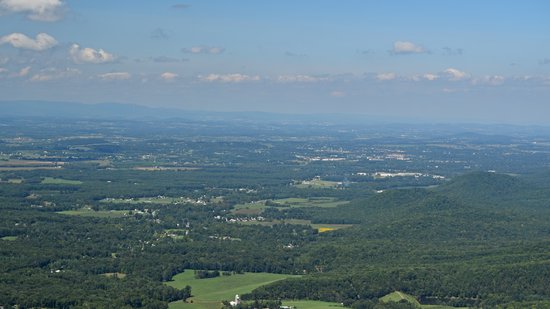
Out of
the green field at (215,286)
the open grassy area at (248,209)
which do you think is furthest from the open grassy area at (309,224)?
the green field at (215,286)

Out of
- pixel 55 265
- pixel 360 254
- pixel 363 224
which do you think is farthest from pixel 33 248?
pixel 363 224

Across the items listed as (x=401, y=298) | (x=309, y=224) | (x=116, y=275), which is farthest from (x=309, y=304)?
(x=309, y=224)

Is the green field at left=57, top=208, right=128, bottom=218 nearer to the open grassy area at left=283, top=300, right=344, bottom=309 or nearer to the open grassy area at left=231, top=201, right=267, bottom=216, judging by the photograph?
the open grassy area at left=231, top=201, right=267, bottom=216

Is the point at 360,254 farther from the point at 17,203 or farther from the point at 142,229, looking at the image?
the point at 17,203

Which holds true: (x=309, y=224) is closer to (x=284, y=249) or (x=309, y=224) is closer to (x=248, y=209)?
(x=248, y=209)

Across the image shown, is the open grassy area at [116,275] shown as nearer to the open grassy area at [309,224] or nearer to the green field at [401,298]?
the green field at [401,298]

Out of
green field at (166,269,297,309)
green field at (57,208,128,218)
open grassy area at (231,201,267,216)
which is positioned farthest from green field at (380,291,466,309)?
green field at (57,208,128,218)
